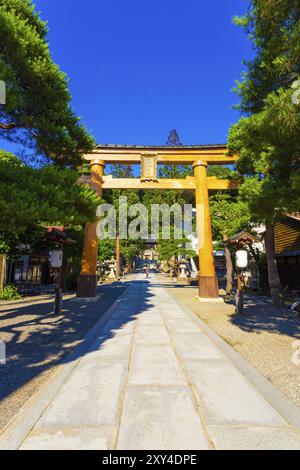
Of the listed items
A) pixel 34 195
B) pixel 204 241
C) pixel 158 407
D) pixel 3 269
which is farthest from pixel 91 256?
pixel 158 407

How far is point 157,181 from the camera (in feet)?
43.8

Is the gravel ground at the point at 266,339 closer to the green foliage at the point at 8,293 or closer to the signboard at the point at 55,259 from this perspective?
the signboard at the point at 55,259

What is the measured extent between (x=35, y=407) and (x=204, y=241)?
11.1 m

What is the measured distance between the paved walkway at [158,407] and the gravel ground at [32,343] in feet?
1.60

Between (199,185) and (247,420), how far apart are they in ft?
39.1

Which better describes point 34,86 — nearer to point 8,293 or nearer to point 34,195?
point 34,195

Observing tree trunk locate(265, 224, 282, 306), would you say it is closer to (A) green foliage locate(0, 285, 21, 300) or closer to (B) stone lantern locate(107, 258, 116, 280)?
(A) green foliage locate(0, 285, 21, 300)

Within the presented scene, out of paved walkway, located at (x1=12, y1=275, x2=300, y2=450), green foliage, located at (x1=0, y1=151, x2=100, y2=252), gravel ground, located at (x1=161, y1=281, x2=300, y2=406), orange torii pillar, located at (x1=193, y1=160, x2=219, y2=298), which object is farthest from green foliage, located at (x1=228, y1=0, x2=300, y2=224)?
orange torii pillar, located at (x1=193, y1=160, x2=219, y2=298)

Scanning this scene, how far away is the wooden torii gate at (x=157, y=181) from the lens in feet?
43.2

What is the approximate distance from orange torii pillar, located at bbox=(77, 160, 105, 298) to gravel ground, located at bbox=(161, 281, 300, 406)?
218 inches

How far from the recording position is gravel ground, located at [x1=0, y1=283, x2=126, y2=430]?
11.3ft

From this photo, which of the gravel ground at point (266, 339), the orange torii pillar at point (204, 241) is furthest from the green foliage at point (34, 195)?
the orange torii pillar at point (204, 241)

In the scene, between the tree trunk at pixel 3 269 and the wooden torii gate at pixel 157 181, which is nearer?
the wooden torii gate at pixel 157 181

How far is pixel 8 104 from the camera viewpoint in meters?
4.73
